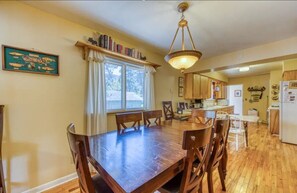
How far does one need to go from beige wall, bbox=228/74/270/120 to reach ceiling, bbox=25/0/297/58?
4.85 meters

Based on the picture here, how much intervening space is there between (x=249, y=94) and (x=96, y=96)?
294 inches

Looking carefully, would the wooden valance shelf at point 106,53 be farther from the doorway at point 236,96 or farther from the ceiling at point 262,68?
the doorway at point 236,96

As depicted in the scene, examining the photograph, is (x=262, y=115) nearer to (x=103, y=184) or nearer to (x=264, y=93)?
(x=264, y=93)

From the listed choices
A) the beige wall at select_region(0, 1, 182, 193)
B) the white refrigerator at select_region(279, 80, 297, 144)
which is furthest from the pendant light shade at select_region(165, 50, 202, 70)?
the white refrigerator at select_region(279, 80, 297, 144)

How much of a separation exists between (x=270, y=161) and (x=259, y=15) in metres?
2.58

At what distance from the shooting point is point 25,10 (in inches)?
69.1

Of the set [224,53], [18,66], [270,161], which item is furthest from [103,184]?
[224,53]

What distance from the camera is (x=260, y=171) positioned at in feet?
7.43

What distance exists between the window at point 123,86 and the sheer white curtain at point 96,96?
0.74 ft

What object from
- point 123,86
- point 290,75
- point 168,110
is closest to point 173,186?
point 123,86

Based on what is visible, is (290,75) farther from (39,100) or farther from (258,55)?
(39,100)

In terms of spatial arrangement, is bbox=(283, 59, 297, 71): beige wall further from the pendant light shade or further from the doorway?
the pendant light shade

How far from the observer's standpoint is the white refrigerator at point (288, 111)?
3475mm

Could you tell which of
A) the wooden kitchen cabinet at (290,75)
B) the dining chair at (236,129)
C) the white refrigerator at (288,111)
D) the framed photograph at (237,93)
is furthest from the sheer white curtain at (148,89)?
the framed photograph at (237,93)
